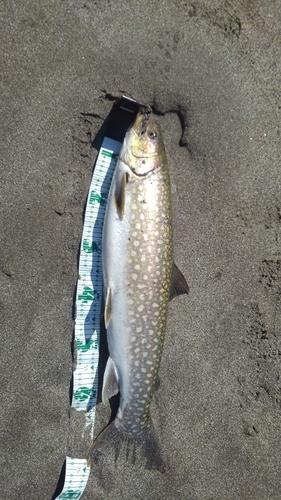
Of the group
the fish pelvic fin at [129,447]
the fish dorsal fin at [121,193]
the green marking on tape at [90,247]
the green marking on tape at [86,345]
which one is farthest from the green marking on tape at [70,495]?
the fish dorsal fin at [121,193]

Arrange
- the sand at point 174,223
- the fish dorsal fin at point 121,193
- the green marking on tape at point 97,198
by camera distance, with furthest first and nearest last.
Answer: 1. the green marking on tape at point 97,198
2. the sand at point 174,223
3. the fish dorsal fin at point 121,193

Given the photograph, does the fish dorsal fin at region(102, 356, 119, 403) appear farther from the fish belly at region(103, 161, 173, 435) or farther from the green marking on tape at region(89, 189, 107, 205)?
the green marking on tape at region(89, 189, 107, 205)

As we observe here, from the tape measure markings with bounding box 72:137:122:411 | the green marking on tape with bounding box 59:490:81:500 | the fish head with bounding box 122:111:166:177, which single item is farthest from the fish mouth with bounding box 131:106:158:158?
the green marking on tape with bounding box 59:490:81:500

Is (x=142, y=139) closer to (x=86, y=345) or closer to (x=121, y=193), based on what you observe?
(x=121, y=193)

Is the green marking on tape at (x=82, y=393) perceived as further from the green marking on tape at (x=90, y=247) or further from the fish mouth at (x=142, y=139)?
the fish mouth at (x=142, y=139)

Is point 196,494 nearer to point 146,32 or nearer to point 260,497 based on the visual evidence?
point 260,497

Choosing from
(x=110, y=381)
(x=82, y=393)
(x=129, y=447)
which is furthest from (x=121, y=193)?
(x=129, y=447)
